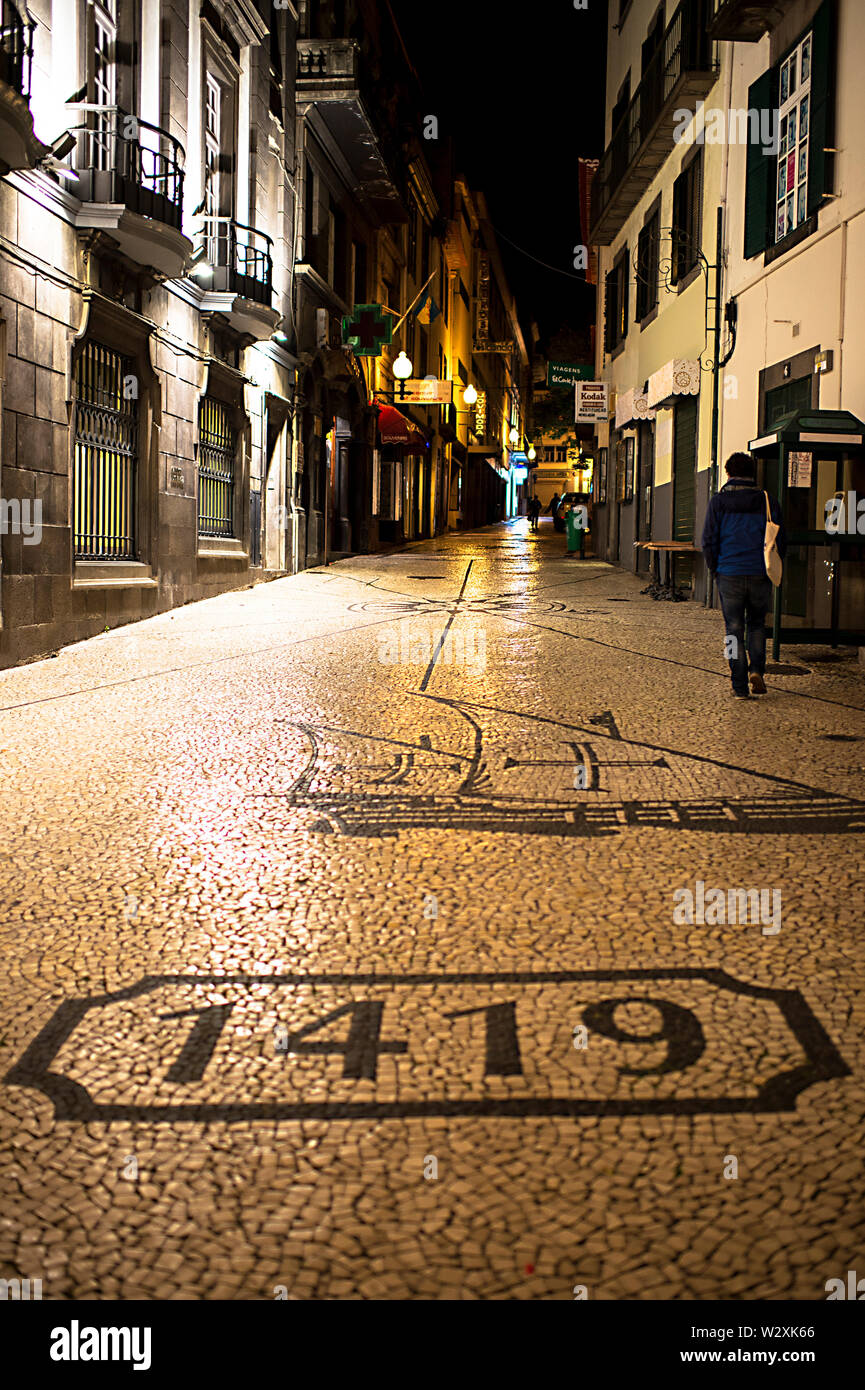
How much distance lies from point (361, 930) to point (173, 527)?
1206 centimetres

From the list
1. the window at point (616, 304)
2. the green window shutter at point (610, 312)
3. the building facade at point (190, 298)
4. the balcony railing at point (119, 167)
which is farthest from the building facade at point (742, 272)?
A: the balcony railing at point (119, 167)

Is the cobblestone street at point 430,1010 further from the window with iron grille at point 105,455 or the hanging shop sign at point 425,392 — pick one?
the hanging shop sign at point 425,392

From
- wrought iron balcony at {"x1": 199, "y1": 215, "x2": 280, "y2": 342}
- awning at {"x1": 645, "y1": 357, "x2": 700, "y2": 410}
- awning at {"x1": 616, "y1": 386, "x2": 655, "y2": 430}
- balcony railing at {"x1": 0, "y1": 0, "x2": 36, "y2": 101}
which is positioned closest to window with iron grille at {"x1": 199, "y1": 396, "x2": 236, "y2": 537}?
wrought iron balcony at {"x1": 199, "y1": 215, "x2": 280, "y2": 342}

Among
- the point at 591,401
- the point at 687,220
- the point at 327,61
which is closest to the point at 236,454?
the point at 687,220

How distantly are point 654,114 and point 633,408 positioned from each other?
486 cm

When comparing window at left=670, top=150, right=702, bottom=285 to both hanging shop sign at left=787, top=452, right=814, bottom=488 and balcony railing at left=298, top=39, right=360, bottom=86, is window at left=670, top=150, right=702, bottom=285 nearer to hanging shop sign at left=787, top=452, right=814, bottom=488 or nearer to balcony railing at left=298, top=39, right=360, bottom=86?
balcony railing at left=298, top=39, right=360, bottom=86

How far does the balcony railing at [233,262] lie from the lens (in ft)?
53.1

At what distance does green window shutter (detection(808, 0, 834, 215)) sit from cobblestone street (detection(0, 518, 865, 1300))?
23.3ft

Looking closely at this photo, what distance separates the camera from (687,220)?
1884 cm

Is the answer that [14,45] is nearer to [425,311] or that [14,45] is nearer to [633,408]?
[633,408]

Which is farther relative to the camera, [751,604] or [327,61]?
[327,61]

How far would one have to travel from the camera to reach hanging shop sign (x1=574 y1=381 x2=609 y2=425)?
2736cm

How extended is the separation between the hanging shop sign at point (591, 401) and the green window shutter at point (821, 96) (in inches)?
596
